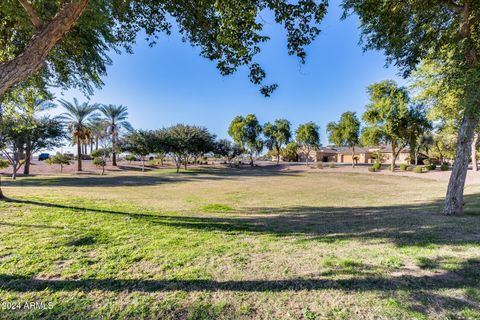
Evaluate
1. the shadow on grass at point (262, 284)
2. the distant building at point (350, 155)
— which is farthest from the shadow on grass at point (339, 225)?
the distant building at point (350, 155)

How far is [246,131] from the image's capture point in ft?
177

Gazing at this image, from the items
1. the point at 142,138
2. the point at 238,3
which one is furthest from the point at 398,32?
the point at 142,138

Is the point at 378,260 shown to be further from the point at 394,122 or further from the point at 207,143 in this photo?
the point at 207,143

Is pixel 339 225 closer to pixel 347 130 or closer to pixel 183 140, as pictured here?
pixel 183 140

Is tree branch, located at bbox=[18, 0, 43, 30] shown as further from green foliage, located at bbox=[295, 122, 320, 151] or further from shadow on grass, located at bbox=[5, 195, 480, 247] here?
green foliage, located at bbox=[295, 122, 320, 151]

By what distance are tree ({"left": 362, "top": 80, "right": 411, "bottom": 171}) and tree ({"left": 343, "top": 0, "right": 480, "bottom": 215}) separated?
1105 inches

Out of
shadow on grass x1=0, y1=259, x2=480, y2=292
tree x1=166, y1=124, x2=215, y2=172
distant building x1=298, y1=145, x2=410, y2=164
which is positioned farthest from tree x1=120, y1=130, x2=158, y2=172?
distant building x1=298, y1=145, x2=410, y2=164

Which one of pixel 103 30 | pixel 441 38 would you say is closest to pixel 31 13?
pixel 103 30

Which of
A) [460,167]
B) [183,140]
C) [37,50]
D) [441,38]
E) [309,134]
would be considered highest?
[309,134]

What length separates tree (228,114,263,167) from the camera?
176ft

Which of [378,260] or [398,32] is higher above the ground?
[398,32]

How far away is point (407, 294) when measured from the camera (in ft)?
9.20

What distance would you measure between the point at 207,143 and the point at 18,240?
124ft

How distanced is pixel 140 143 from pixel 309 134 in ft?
114
